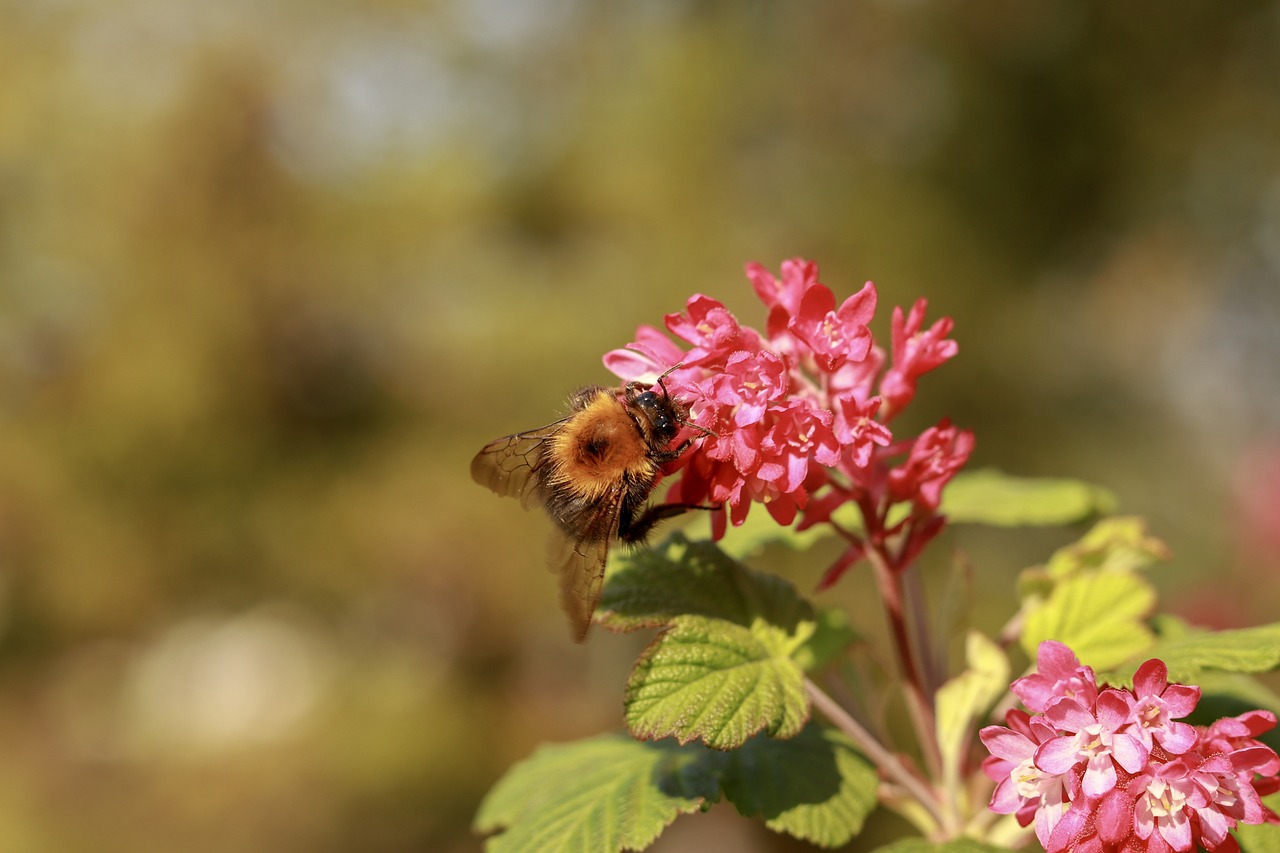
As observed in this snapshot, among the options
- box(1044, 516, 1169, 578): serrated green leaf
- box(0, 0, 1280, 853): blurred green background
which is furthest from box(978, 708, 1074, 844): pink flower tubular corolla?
box(0, 0, 1280, 853): blurred green background

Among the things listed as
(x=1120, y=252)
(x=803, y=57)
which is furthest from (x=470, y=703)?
(x=1120, y=252)

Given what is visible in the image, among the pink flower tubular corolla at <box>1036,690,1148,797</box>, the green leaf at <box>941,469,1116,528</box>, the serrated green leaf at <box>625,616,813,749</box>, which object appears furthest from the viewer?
the green leaf at <box>941,469,1116,528</box>

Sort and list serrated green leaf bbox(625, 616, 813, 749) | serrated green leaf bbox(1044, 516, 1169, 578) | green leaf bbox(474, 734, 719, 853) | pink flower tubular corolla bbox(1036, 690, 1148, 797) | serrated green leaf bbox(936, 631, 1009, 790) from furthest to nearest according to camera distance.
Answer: serrated green leaf bbox(1044, 516, 1169, 578), serrated green leaf bbox(936, 631, 1009, 790), green leaf bbox(474, 734, 719, 853), serrated green leaf bbox(625, 616, 813, 749), pink flower tubular corolla bbox(1036, 690, 1148, 797)

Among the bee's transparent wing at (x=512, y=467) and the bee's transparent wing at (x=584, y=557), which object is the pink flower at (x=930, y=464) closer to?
the bee's transparent wing at (x=584, y=557)

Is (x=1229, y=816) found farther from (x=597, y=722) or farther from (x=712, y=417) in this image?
(x=597, y=722)

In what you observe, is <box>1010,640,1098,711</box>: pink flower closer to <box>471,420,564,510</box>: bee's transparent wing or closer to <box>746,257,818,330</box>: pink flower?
<box>746,257,818,330</box>: pink flower

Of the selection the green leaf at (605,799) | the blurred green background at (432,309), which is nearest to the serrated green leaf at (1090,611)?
the green leaf at (605,799)

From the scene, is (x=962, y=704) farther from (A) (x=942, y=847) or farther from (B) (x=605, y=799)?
(B) (x=605, y=799)
